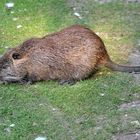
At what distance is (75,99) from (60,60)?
68 cm

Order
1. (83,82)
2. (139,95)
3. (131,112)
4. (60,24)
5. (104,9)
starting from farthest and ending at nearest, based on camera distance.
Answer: (104,9), (60,24), (83,82), (139,95), (131,112)

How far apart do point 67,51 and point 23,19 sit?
228 cm

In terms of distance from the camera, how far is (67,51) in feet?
20.0

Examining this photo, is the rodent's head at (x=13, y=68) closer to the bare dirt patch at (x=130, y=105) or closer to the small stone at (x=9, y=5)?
the bare dirt patch at (x=130, y=105)

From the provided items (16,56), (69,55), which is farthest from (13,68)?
Answer: (69,55)

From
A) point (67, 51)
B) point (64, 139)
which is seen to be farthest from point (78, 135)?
point (67, 51)

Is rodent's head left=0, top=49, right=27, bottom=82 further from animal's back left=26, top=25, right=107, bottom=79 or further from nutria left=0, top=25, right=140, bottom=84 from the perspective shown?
animal's back left=26, top=25, right=107, bottom=79

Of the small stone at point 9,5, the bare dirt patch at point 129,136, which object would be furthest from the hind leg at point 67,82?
the small stone at point 9,5

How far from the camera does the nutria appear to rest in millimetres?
6051

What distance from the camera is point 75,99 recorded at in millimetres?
5574

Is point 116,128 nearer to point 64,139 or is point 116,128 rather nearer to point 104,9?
point 64,139

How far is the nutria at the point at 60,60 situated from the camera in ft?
19.9

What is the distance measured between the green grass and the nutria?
107 millimetres

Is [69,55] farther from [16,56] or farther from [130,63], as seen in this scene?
[130,63]
